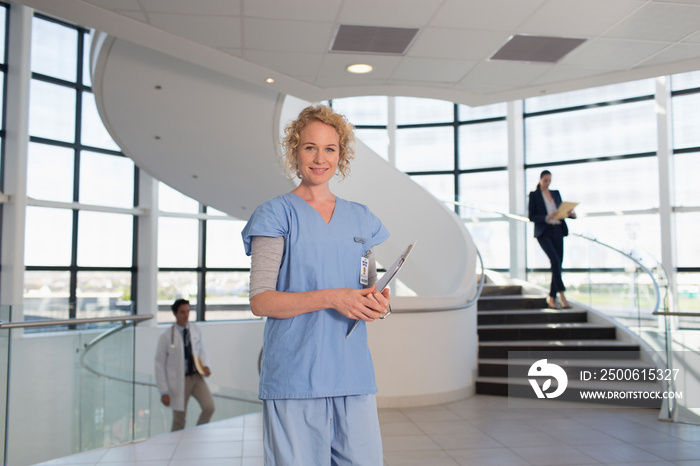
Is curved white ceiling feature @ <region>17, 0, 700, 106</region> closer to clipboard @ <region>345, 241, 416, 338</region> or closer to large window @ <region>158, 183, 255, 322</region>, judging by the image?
clipboard @ <region>345, 241, 416, 338</region>

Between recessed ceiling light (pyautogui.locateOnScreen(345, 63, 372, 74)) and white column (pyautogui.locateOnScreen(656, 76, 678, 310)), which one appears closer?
recessed ceiling light (pyautogui.locateOnScreen(345, 63, 372, 74))

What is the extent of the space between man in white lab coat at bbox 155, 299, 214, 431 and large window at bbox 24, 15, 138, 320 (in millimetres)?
5744

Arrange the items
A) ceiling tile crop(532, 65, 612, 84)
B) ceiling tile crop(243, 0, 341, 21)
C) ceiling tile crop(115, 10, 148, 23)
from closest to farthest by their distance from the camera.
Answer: ceiling tile crop(243, 0, 341, 21) < ceiling tile crop(115, 10, 148, 23) < ceiling tile crop(532, 65, 612, 84)

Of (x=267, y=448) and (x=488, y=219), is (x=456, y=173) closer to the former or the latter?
(x=488, y=219)

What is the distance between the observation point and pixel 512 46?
16.5 ft

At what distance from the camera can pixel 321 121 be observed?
150 cm

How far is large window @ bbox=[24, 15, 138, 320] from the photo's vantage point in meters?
11.0

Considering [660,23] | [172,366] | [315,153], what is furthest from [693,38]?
[172,366]

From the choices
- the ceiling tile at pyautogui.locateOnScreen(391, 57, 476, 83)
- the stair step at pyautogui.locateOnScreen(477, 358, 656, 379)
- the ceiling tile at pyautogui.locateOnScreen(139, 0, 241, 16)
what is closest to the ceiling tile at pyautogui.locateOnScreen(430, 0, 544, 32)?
the ceiling tile at pyautogui.locateOnScreen(391, 57, 476, 83)

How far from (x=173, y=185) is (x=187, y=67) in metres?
4.28

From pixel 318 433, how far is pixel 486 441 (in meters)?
3.56

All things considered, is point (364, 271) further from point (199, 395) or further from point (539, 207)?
point (539, 207)

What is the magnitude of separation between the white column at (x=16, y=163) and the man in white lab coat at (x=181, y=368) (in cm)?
557

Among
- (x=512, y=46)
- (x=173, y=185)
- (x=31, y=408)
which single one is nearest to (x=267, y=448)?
(x=31, y=408)
